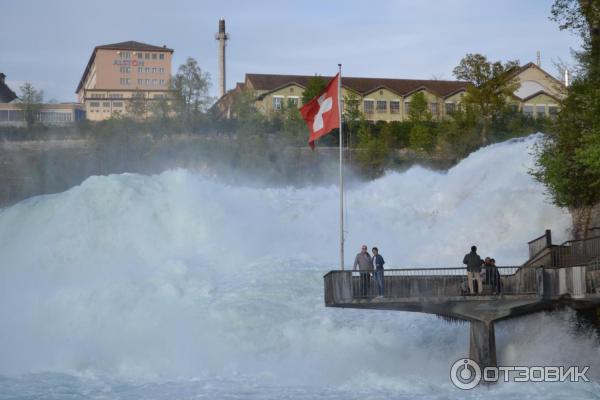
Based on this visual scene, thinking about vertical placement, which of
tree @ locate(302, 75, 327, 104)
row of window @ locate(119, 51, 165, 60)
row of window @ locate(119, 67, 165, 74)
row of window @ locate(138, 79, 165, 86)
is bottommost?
tree @ locate(302, 75, 327, 104)

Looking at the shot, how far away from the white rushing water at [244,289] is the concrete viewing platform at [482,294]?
1820 millimetres

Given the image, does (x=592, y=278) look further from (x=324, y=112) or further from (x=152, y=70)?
(x=152, y=70)

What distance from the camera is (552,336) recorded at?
26625mm

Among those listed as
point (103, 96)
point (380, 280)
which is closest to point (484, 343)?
point (380, 280)

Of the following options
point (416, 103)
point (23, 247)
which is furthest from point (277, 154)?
point (23, 247)

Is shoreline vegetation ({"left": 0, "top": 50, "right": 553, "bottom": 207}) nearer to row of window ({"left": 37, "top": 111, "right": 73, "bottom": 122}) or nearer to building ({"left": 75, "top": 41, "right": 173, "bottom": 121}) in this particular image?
row of window ({"left": 37, "top": 111, "right": 73, "bottom": 122})

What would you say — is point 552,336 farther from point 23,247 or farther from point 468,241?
point 23,247

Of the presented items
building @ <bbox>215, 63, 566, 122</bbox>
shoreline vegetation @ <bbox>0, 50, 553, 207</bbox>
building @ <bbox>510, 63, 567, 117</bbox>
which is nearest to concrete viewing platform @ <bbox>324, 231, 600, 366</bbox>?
shoreline vegetation @ <bbox>0, 50, 553, 207</bbox>

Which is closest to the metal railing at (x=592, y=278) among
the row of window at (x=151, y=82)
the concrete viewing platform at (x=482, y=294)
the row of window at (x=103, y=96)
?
the concrete viewing platform at (x=482, y=294)

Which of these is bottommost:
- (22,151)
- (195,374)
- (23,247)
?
(195,374)

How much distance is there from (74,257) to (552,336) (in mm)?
22748

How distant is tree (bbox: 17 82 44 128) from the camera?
98.5 metres

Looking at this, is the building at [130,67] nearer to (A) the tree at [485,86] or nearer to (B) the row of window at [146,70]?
(B) the row of window at [146,70]

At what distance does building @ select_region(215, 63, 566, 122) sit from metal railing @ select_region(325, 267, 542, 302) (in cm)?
7342
